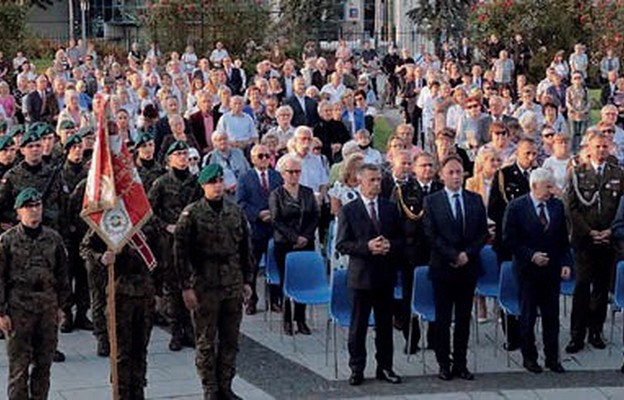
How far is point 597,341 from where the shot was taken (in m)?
11.6

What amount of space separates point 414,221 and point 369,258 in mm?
1064

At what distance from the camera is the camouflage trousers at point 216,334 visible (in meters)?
9.66

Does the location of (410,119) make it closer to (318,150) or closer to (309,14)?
(318,150)

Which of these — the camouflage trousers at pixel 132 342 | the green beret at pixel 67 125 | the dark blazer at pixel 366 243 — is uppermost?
the green beret at pixel 67 125

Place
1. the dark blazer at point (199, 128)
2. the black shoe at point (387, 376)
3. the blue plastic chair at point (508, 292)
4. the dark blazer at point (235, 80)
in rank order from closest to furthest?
the black shoe at point (387, 376) → the blue plastic chair at point (508, 292) → the dark blazer at point (199, 128) → the dark blazer at point (235, 80)

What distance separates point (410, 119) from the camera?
2361 centimetres

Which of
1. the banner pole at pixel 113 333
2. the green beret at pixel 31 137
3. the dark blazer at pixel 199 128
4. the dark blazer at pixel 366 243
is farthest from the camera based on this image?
the dark blazer at pixel 199 128

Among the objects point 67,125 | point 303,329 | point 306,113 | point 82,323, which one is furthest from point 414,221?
point 306,113

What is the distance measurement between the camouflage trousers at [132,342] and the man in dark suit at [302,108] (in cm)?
830

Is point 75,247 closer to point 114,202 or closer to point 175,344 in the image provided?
point 175,344

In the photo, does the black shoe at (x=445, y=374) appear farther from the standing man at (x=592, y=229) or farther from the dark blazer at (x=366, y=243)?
the standing man at (x=592, y=229)

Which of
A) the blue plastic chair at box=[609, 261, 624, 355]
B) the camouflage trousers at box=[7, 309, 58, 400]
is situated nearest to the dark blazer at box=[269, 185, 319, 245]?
the blue plastic chair at box=[609, 261, 624, 355]

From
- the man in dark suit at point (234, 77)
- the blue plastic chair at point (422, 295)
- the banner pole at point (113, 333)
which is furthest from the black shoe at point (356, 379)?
the man in dark suit at point (234, 77)

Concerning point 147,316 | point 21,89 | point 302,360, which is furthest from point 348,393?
point 21,89
